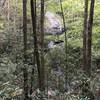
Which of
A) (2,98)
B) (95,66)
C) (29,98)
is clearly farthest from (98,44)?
(2,98)

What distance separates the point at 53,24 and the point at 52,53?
5.80 metres

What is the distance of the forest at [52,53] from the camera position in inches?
338

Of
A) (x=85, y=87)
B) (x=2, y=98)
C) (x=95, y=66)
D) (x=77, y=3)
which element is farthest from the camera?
(x=77, y=3)

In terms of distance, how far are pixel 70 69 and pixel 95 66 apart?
179cm

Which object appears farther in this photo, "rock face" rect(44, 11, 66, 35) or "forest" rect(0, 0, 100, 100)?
"rock face" rect(44, 11, 66, 35)

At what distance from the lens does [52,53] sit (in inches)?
617

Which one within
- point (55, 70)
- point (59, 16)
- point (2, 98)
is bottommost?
point (55, 70)

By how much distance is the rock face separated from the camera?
66.5ft

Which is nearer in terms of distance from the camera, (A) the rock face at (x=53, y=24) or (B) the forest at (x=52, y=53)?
(B) the forest at (x=52, y=53)

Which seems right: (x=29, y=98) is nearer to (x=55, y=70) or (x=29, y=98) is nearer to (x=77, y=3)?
(x=55, y=70)

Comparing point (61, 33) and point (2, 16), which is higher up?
point (2, 16)

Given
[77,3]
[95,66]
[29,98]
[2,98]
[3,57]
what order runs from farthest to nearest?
[77,3] < [95,66] < [3,57] < [29,98] < [2,98]

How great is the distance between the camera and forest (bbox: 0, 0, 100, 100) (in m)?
8.59

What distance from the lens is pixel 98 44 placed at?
15195mm
